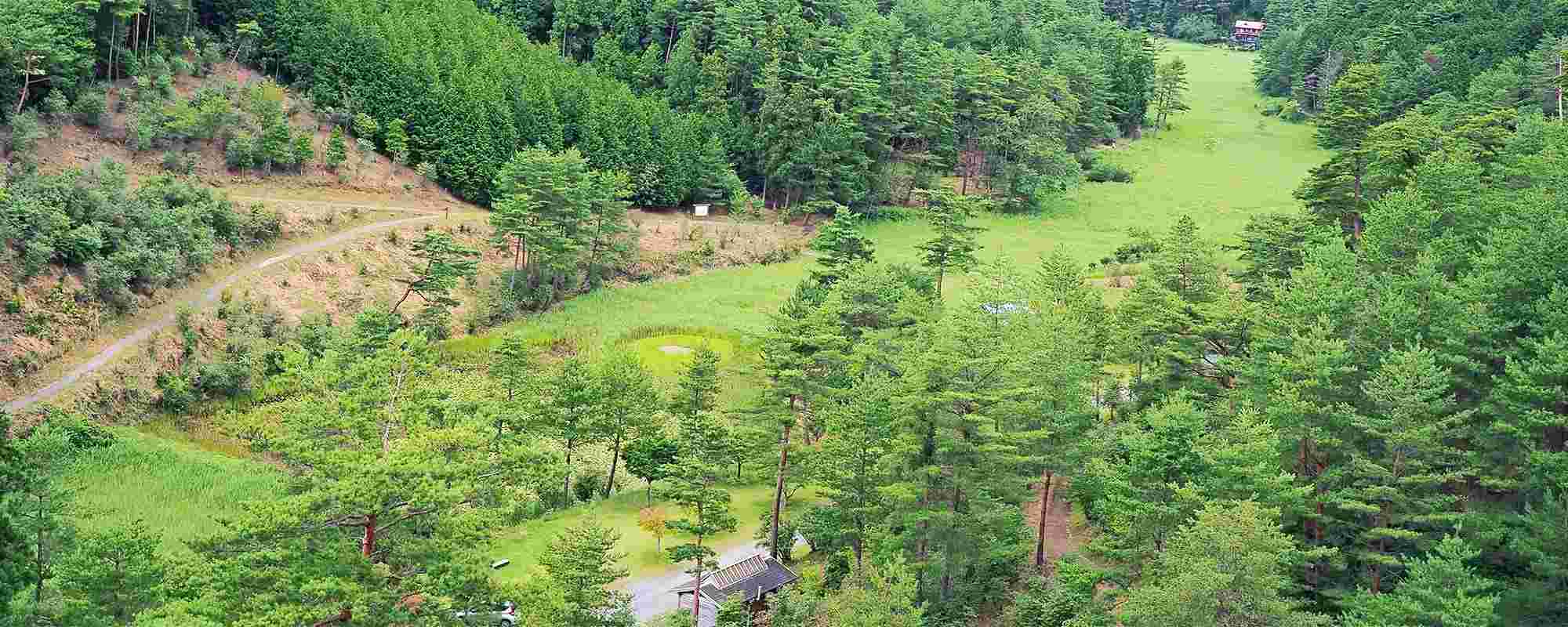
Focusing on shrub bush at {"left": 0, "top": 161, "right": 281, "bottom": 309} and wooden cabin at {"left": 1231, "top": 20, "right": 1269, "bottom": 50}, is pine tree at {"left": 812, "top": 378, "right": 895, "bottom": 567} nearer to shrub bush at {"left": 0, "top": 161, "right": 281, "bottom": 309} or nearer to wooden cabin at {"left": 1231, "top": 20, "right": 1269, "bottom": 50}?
shrub bush at {"left": 0, "top": 161, "right": 281, "bottom": 309}

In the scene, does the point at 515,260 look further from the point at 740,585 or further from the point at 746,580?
the point at 740,585

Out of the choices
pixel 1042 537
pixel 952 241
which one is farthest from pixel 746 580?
pixel 952 241

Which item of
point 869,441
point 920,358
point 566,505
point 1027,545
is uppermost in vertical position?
point 920,358

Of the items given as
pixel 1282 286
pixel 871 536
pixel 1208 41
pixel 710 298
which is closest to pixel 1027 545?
pixel 871 536

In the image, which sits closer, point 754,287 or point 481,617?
point 481,617

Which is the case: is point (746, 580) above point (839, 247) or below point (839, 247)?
below

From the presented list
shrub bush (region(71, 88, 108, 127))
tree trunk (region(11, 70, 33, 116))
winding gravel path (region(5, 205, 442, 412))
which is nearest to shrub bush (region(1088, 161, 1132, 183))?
winding gravel path (region(5, 205, 442, 412))

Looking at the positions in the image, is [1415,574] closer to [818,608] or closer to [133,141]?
[818,608]
